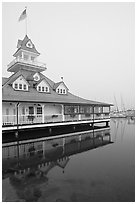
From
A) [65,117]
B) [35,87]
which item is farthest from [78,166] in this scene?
[35,87]

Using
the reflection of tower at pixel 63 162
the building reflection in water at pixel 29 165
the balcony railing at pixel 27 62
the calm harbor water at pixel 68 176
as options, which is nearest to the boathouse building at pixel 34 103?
the balcony railing at pixel 27 62

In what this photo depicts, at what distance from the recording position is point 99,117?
20.5 metres

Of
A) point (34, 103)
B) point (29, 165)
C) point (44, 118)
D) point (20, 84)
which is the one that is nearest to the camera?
point (29, 165)

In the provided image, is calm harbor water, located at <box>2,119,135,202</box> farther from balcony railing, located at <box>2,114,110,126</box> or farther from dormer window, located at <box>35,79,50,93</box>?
dormer window, located at <box>35,79,50,93</box>

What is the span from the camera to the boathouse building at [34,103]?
44.5 ft

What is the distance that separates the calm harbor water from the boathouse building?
5552 millimetres

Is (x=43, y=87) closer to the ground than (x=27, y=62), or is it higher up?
closer to the ground

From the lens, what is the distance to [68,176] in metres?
5.56

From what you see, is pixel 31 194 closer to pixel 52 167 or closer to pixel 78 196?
pixel 78 196

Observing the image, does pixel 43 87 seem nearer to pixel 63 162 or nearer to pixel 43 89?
pixel 43 89

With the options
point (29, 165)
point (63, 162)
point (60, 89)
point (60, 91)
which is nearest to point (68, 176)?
point (63, 162)

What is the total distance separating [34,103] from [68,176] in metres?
10.4

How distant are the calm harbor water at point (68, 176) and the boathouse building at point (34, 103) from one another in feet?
18.2

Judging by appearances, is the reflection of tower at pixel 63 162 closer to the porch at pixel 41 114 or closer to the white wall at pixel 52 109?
the porch at pixel 41 114
